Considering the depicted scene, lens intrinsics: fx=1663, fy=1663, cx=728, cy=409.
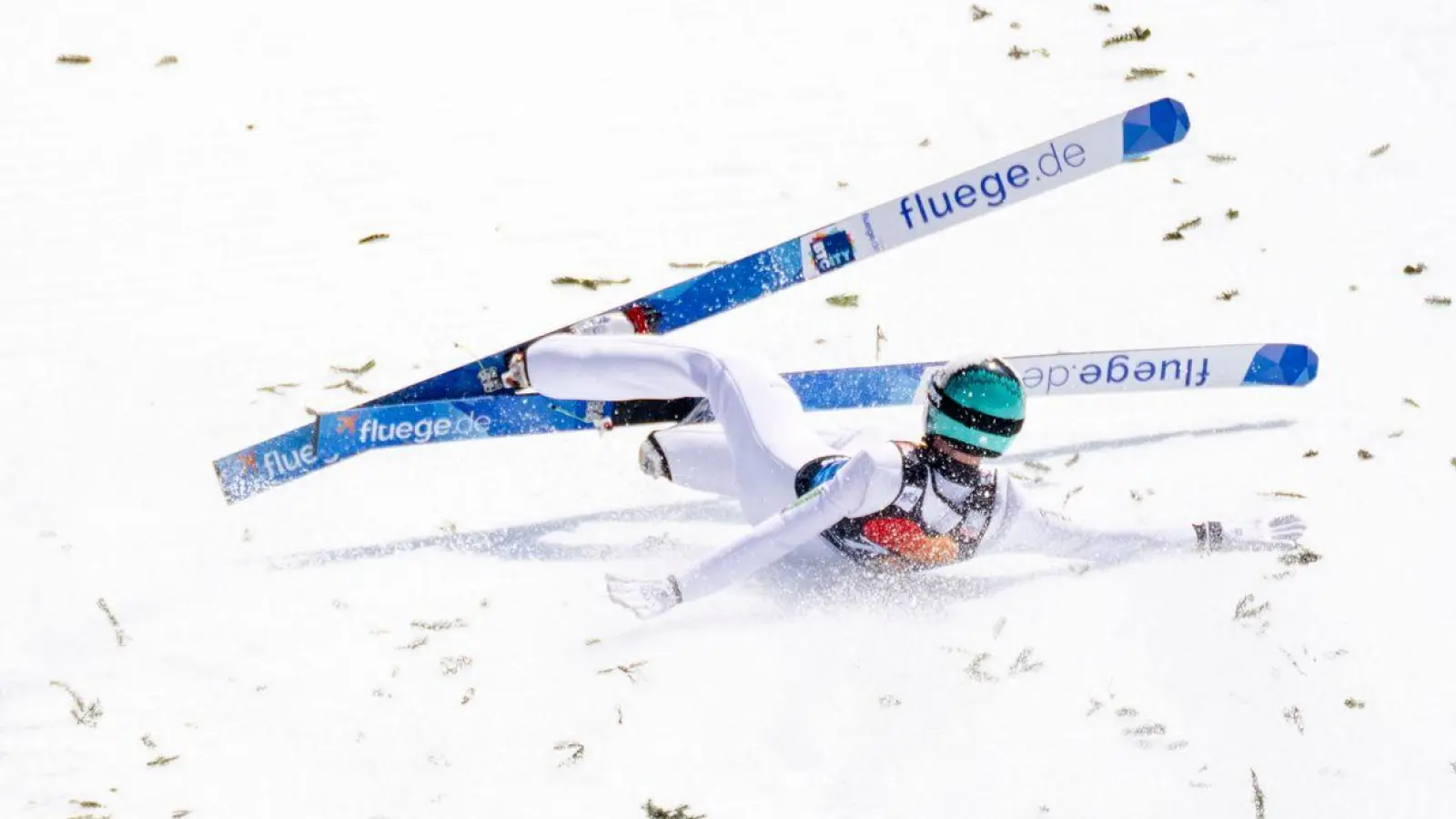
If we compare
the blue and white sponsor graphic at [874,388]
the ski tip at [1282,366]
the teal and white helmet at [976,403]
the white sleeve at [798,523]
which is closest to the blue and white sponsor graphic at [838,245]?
the blue and white sponsor graphic at [874,388]

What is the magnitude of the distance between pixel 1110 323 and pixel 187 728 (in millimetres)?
5041

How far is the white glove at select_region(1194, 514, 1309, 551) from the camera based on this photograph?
635 cm

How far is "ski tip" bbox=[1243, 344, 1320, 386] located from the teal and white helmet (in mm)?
2229

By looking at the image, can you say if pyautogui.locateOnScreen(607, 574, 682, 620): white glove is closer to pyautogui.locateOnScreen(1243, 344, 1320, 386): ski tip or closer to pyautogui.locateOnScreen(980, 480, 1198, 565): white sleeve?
pyautogui.locateOnScreen(980, 480, 1198, 565): white sleeve

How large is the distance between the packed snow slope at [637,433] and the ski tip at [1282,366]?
16cm

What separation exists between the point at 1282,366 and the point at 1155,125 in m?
1.38

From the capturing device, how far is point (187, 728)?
5523 millimetres

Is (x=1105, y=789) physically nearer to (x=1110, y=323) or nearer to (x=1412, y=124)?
(x=1110, y=323)

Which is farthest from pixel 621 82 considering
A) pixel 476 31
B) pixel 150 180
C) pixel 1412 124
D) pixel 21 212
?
pixel 1412 124

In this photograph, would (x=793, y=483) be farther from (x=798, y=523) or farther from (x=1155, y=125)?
(x=1155, y=125)

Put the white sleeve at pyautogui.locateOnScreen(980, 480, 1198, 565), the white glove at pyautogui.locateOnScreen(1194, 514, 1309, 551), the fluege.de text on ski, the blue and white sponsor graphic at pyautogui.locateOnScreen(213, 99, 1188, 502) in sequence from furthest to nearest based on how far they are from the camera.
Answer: the fluege.de text on ski → the blue and white sponsor graphic at pyautogui.locateOnScreen(213, 99, 1188, 502) → the white glove at pyautogui.locateOnScreen(1194, 514, 1309, 551) → the white sleeve at pyautogui.locateOnScreen(980, 480, 1198, 565)

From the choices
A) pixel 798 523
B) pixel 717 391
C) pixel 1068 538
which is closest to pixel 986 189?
pixel 717 391

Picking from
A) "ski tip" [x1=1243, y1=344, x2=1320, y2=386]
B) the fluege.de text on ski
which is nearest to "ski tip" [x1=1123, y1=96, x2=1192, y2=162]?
the fluege.de text on ski

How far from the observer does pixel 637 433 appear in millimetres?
7516
